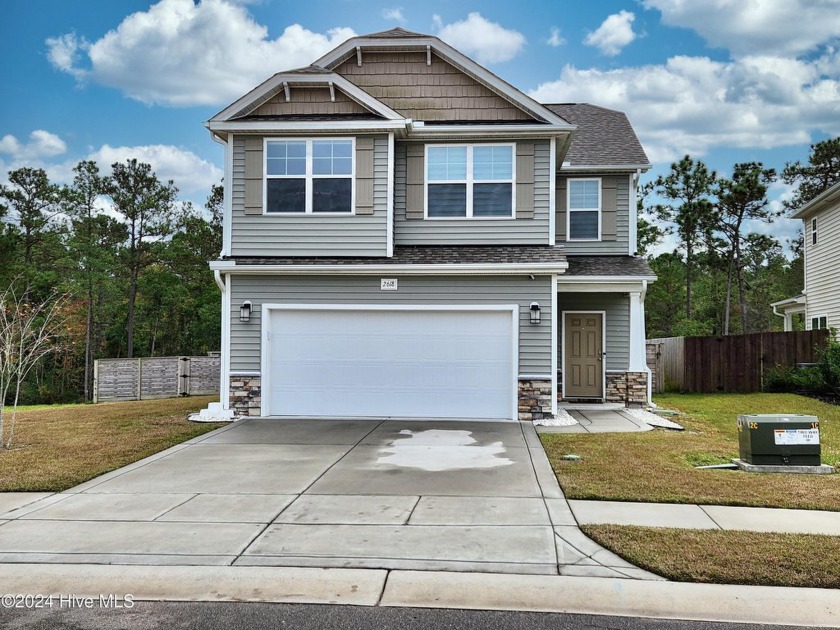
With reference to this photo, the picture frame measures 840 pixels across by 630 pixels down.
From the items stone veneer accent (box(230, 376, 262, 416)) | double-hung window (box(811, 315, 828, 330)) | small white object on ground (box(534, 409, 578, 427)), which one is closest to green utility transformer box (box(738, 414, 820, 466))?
small white object on ground (box(534, 409, 578, 427))

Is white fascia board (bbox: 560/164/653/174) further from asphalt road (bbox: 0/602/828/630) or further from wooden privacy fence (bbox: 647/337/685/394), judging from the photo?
asphalt road (bbox: 0/602/828/630)

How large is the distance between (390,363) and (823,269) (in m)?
15.7

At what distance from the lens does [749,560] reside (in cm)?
459

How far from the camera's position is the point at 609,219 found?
14648mm

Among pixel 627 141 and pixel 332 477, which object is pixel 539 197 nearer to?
pixel 627 141

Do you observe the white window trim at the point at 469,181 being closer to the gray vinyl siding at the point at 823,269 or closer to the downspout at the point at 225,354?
the downspout at the point at 225,354

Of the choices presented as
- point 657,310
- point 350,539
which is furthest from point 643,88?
point 350,539

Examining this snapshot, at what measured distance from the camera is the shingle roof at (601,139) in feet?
47.6

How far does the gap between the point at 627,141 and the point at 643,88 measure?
1108cm

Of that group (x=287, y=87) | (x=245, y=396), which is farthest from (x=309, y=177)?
(x=245, y=396)

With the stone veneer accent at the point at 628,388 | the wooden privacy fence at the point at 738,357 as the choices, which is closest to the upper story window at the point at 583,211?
the stone veneer accent at the point at 628,388

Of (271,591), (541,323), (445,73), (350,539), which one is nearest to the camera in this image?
(271,591)

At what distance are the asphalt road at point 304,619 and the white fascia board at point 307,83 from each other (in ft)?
31.3

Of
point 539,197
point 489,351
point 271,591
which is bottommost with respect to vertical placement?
point 271,591
